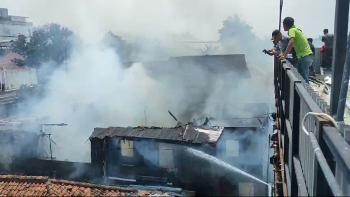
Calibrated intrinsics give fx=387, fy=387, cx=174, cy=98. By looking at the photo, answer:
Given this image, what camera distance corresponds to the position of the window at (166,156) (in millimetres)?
20969

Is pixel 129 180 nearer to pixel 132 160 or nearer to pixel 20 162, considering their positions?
pixel 132 160

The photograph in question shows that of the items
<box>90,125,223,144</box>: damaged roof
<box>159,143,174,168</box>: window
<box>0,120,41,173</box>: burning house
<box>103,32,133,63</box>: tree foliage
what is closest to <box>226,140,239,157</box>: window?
<box>90,125,223,144</box>: damaged roof

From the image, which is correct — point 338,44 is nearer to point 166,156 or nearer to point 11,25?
point 166,156

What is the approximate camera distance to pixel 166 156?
69.3ft

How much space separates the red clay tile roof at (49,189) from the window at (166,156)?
5998 mm

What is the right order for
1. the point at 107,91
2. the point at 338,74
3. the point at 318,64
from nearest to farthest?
the point at 338,74, the point at 318,64, the point at 107,91

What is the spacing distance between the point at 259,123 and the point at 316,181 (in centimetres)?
2097

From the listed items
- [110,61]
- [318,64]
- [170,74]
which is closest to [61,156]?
[170,74]

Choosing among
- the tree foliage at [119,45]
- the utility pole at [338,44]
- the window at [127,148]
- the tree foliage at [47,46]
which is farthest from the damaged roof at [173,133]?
the tree foliage at [119,45]

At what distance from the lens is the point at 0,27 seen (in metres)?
59.4

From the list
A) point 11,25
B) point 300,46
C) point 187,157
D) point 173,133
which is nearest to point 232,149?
point 187,157

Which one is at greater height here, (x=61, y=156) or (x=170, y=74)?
(x=170, y=74)

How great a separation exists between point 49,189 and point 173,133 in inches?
324

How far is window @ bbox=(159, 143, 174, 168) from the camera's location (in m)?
21.0
